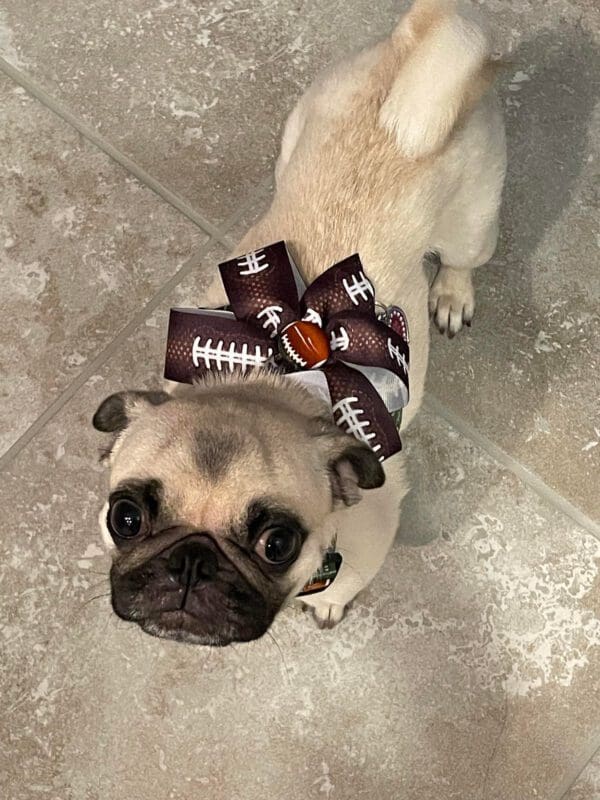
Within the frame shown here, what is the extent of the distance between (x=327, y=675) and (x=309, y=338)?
1.13 m

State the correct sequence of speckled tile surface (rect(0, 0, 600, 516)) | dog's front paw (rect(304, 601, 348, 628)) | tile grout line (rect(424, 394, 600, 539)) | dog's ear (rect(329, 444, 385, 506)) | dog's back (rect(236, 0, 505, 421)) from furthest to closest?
speckled tile surface (rect(0, 0, 600, 516)), tile grout line (rect(424, 394, 600, 539)), dog's front paw (rect(304, 601, 348, 628)), dog's back (rect(236, 0, 505, 421)), dog's ear (rect(329, 444, 385, 506))

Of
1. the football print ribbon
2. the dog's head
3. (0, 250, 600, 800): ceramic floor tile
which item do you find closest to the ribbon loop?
the football print ribbon

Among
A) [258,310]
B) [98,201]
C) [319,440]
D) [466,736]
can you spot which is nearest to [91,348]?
[98,201]

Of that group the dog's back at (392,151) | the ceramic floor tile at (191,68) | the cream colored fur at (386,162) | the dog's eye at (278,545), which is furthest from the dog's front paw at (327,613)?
the ceramic floor tile at (191,68)

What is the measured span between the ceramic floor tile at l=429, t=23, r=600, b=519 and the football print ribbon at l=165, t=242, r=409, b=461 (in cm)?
88

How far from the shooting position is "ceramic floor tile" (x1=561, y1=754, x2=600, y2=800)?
2361mm

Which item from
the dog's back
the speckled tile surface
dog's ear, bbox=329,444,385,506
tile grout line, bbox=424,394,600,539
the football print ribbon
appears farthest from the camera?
the speckled tile surface

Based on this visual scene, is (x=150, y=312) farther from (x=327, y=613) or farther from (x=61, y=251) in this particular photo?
(x=327, y=613)

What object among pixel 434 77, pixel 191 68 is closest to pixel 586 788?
pixel 434 77

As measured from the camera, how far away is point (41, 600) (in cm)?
244

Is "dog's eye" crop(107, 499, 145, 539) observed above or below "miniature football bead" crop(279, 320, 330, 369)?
below

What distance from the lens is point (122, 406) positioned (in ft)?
5.76

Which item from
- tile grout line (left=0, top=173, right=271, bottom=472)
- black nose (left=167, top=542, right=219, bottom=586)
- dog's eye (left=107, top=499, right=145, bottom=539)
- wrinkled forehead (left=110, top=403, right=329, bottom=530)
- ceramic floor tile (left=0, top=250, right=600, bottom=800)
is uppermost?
wrinkled forehead (left=110, top=403, right=329, bottom=530)

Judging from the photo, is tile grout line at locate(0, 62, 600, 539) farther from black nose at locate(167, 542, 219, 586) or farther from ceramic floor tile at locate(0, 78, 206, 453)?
black nose at locate(167, 542, 219, 586)
